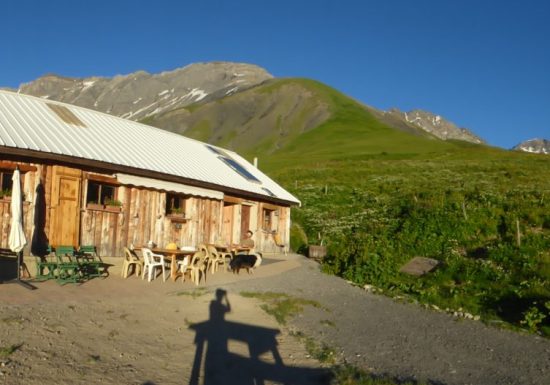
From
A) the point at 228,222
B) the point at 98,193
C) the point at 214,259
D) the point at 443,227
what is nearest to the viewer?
the point at 98,193

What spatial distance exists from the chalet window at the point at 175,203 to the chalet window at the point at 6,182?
4.82m

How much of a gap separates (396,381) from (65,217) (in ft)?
30.2

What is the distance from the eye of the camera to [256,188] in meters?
20.4

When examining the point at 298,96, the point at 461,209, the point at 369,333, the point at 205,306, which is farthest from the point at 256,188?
the point at 298,96

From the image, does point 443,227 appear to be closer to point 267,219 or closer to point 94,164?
point 267,219

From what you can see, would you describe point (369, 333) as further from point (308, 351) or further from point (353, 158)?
point (353, 158)

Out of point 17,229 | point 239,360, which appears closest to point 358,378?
point 239,360

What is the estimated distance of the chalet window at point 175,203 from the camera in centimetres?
1634

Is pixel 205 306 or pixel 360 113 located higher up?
pixel 360 113

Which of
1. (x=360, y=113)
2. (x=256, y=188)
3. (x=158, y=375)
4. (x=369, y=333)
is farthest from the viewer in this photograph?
(x=360, y=113)

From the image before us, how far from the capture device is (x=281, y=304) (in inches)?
431

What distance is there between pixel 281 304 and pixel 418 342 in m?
3.11

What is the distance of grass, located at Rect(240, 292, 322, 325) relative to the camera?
10094 millimetres

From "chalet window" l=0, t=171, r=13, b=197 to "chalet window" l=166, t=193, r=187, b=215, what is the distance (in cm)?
482
